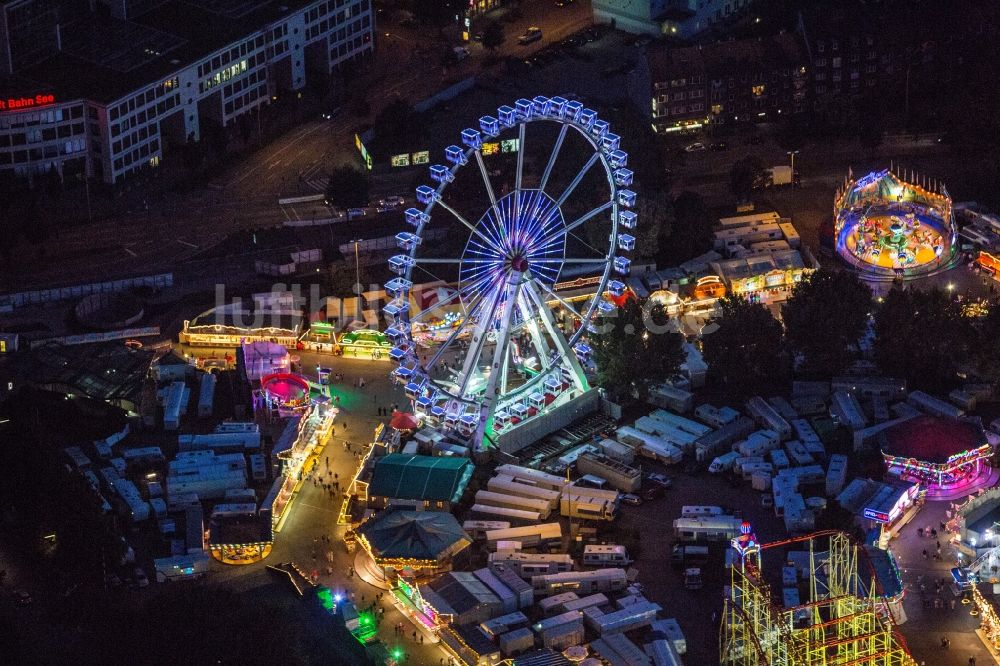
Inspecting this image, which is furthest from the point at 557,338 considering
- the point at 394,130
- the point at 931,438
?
the point at 394,130

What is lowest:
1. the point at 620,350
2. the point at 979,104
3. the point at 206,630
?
the point at 206,630

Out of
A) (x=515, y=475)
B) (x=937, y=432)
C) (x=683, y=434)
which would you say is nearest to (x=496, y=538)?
(x=515, y=475)

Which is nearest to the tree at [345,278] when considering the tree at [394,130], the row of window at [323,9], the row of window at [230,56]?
the tree at [394,130]

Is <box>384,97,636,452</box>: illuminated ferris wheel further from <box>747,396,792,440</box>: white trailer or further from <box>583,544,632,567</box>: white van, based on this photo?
<box>583,544,632,567</box>: white van

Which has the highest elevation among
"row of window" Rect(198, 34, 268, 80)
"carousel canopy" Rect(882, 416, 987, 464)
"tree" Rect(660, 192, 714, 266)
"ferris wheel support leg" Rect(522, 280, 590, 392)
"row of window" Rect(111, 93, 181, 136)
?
"row of window" Rect(198, 34, 268, 80)

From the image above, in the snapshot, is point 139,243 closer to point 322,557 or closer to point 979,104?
point 322,557

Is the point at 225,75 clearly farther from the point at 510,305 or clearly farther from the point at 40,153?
the point at 510,305

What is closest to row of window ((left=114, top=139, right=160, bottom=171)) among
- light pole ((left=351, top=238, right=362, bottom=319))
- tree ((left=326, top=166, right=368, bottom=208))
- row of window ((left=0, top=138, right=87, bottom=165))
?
row of window ((left=0, top=138, right=87, bottom=165))
